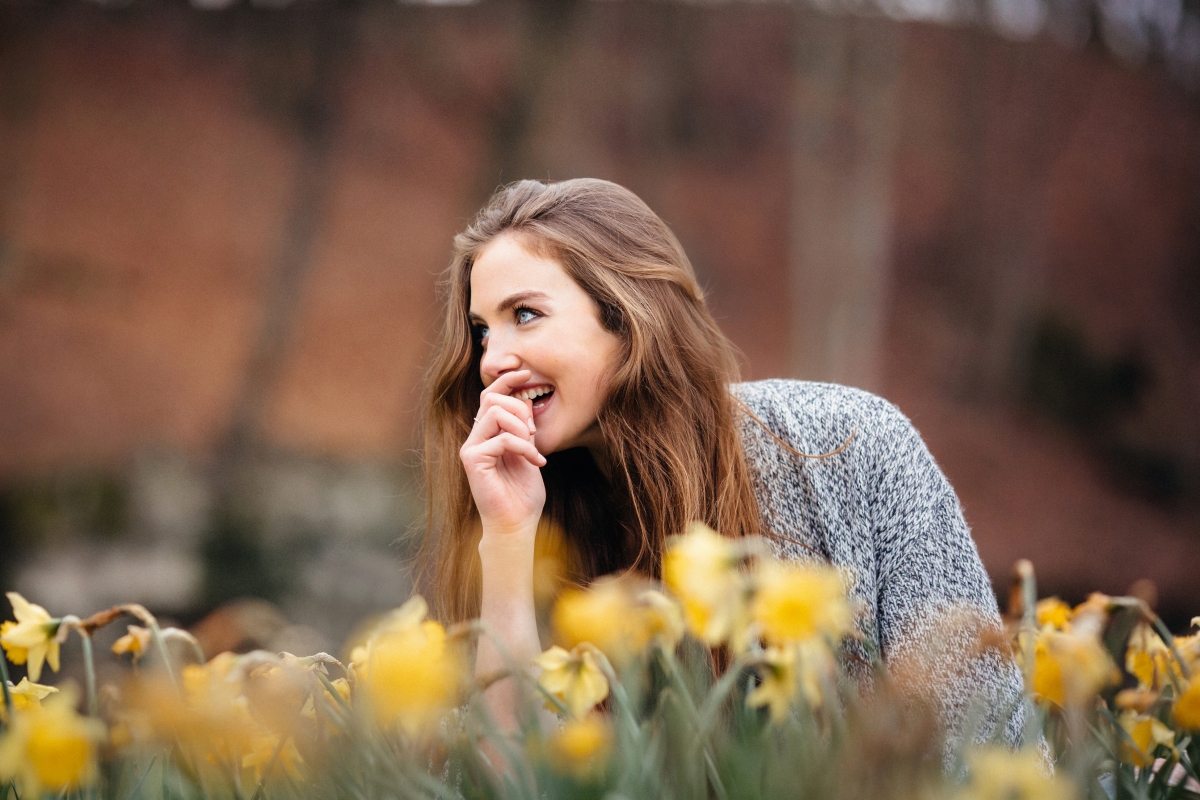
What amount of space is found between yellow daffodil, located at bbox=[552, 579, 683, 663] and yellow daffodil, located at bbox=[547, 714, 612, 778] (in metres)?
0.07

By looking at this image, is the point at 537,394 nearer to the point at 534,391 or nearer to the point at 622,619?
the point at 534,391

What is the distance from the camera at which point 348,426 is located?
8578 mm

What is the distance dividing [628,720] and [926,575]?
33.9 inches

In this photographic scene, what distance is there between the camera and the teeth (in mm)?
1637

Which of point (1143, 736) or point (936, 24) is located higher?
point (936, 24)

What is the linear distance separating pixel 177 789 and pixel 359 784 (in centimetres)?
24

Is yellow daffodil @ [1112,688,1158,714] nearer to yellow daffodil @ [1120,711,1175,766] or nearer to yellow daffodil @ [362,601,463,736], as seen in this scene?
yellow daffodil @ [1120,711,1175,766]

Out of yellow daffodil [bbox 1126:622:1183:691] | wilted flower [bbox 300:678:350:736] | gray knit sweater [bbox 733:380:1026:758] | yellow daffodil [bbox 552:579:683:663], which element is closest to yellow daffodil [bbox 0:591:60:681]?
wilted flower [bbox 300:678:350:736]

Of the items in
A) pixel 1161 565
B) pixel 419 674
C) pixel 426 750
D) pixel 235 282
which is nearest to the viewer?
pixel 419 674

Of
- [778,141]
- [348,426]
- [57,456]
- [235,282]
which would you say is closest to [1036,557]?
[778,141]

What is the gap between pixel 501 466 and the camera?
5.18 feet

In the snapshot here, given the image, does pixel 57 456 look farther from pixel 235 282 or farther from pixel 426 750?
pixel 426 750

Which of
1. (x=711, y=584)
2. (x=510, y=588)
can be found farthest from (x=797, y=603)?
(x=510, y=588)

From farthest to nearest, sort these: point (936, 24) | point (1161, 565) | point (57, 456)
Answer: point (936, 24), point (1161, 565), point (57, 456)
